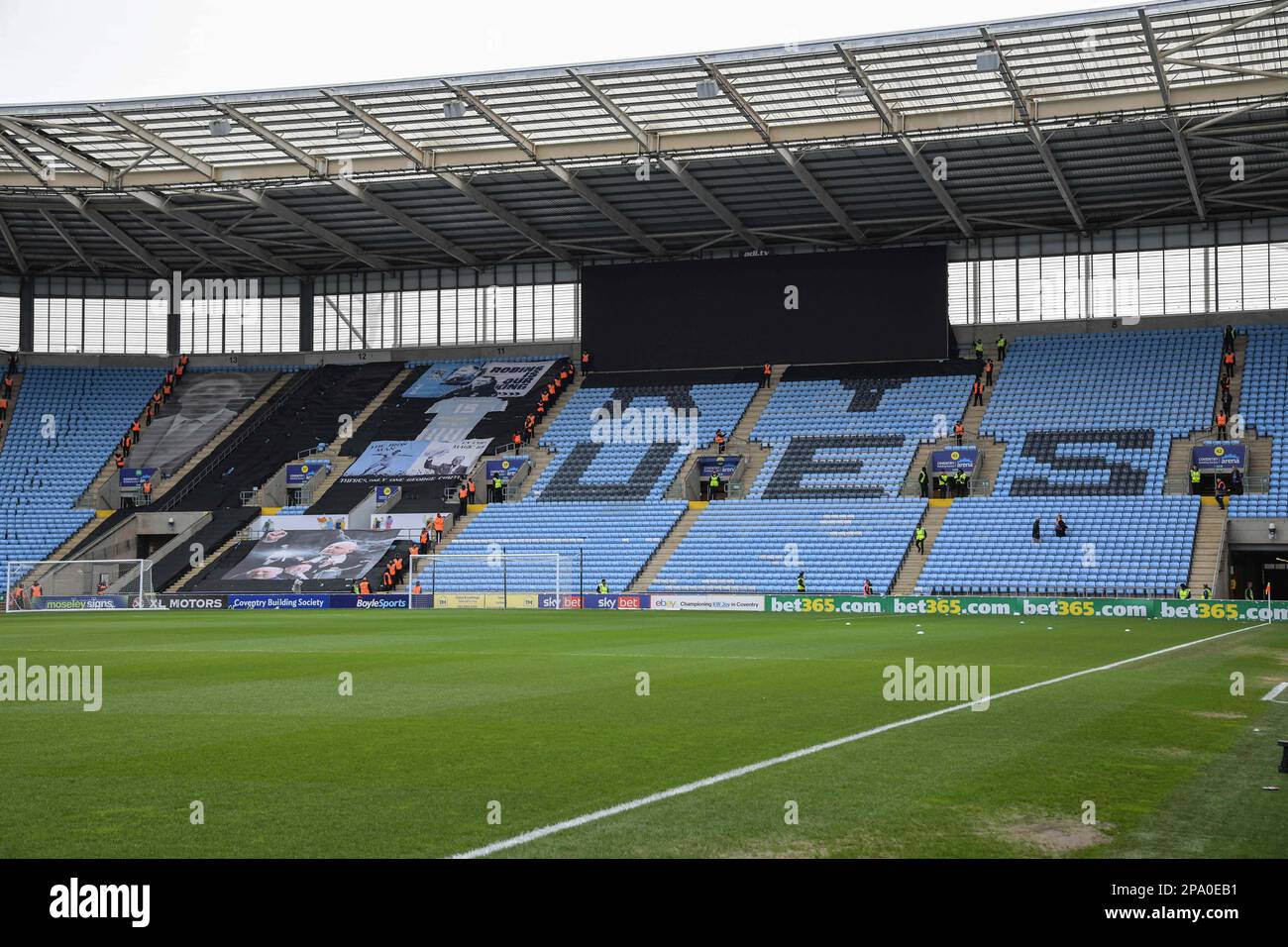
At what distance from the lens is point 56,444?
66.2m

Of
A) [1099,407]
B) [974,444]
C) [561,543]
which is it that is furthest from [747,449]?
[1099,407]

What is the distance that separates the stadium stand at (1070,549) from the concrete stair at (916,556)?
14.7 inches

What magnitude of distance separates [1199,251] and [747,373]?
20882 millimetres

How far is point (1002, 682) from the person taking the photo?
1708 cm

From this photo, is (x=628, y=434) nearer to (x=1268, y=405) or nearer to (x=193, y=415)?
(x=193, y=415)

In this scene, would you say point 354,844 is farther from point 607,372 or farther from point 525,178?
point 607,372

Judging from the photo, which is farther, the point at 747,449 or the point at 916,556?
the point at 747,449

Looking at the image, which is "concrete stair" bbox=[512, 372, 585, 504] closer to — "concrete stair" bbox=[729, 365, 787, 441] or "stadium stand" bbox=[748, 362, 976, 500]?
"concrete stair" bbox=[729, 365, 787, 441]

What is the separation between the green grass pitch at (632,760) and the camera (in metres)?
7.39

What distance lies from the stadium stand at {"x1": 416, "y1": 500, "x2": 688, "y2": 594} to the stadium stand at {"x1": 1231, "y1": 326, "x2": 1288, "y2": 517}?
72.4 ft

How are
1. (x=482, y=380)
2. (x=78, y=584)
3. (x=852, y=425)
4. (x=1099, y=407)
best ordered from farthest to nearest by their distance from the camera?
(x=482, y=380)
(x=852, y=425)
(x=78, y=584)
(x=1099, y=407)

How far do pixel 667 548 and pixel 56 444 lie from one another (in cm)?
3308

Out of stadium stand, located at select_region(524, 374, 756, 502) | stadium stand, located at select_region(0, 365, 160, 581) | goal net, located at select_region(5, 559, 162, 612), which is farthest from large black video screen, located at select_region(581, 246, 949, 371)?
stadium stand, located at select_region(0, 365, 160, 581)

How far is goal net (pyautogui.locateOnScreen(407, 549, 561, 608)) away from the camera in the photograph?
5016 cm
